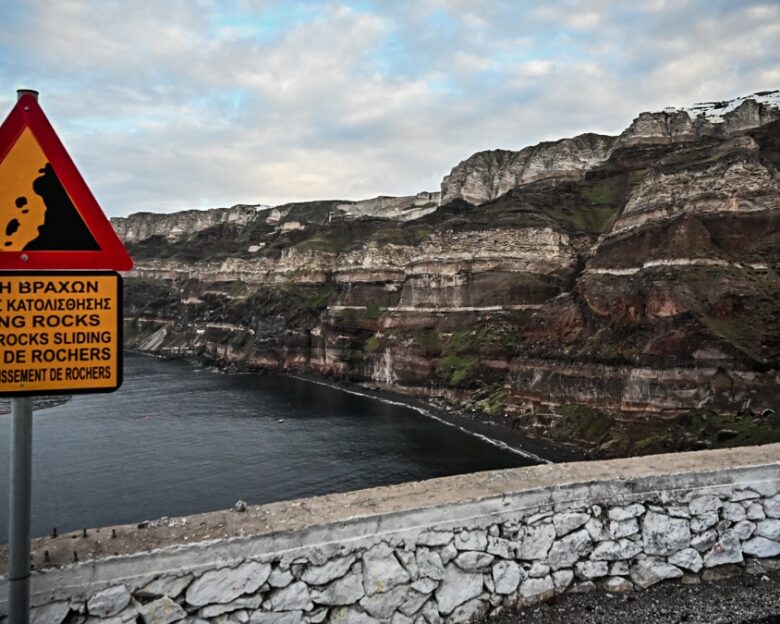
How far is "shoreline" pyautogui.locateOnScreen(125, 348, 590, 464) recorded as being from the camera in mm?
48031

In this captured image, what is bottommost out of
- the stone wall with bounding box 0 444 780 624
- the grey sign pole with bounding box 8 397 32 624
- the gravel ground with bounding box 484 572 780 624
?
the gravel ground with bounding box 484 572 780 624

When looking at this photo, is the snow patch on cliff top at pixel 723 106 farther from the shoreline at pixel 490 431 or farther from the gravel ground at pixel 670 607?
the gravel ground at pixel 670 607

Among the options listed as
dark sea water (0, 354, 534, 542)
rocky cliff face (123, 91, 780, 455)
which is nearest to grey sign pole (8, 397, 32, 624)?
dark sea water (0, 354, 534, 542)

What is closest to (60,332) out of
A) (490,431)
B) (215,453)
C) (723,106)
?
(215,453)

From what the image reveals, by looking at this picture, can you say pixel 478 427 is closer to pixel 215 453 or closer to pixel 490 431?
pixel 490 431

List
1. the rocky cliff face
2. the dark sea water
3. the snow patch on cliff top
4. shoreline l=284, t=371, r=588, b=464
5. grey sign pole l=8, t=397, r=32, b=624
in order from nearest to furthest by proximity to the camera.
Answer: grey sign pole l=8, t=397, r=32, b=624 < the dark sea water < the rocky cliff face < shoreline l=284, t=371, r=588, b=464 < the snow patch on cliff top

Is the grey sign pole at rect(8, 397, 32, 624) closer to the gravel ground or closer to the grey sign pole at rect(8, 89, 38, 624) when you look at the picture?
the grey sign pole at rect(8, 89, 38, 624)

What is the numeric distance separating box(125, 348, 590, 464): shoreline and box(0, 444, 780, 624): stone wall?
30.8m

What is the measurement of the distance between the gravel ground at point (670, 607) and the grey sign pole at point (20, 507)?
4530 mm

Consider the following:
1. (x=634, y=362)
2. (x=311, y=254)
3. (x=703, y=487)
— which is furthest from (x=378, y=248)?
(x=703, y=487)

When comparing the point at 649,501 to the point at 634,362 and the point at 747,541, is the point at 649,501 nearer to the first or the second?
the point at 747,541

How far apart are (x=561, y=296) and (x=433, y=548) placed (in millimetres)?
60832

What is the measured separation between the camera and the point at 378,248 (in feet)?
339

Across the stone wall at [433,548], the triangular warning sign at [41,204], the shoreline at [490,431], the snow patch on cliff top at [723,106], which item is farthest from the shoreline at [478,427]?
the snow patch on cliff top at [723,106]
